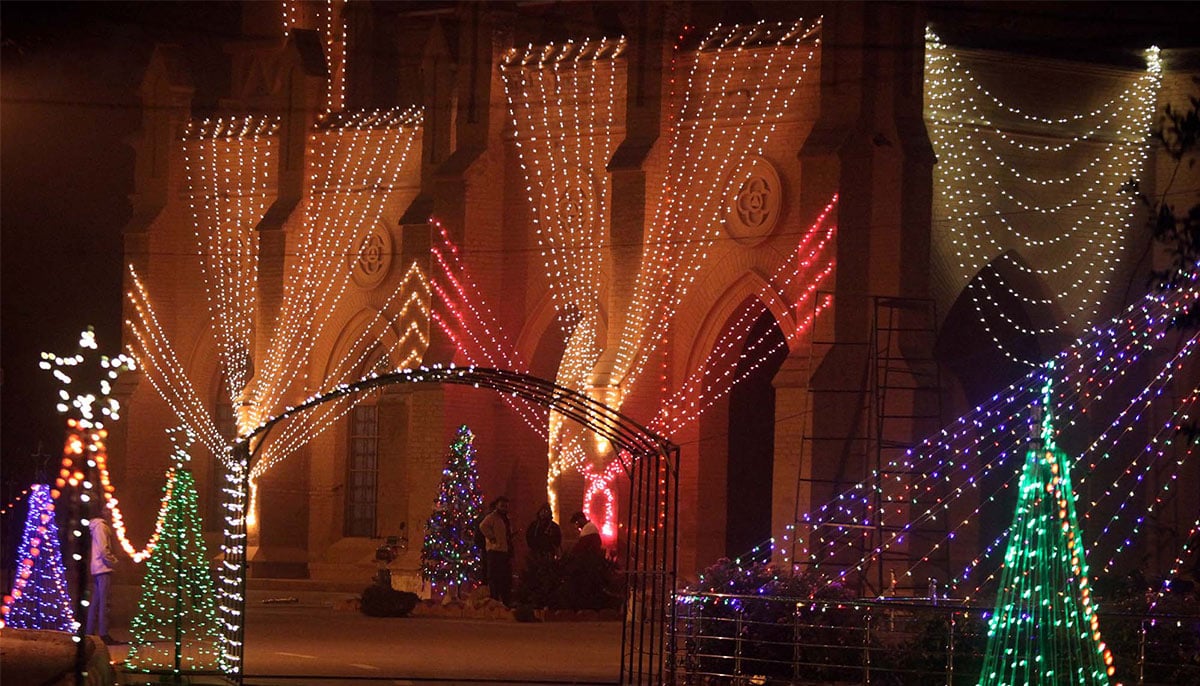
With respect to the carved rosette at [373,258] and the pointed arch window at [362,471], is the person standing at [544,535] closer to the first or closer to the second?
the pointed arch window at [362,471]

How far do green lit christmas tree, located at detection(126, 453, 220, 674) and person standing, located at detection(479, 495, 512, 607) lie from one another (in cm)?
754

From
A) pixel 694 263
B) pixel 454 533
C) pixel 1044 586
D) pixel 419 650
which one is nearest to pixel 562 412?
pixel 1044 586

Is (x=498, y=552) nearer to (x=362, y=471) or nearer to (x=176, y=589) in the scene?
(x=362, y=471)

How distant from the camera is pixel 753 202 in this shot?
29.6 metres

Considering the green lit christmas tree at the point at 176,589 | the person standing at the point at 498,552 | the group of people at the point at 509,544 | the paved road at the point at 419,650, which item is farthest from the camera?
the person standing at the point at 498,552

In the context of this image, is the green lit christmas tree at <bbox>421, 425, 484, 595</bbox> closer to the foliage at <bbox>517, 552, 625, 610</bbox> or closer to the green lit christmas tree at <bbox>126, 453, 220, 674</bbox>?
the foliage at <bbox>517, 552, 625, 610</bbox>

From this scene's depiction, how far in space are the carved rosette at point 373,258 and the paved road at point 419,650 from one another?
866cm

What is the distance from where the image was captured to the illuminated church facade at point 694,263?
90.7 ft

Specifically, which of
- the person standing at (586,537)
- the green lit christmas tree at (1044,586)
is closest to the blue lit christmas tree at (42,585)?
the person standing at (586,537)

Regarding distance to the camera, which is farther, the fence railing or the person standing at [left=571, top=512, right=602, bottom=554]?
the person standing at [left=571, top=512, right=602, bottom=554]

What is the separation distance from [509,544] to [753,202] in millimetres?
6234

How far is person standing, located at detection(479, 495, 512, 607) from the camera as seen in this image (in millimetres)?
27906

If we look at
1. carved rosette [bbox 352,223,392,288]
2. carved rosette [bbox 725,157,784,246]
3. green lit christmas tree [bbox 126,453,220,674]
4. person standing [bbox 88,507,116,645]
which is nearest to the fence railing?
green lit christmas tree [bbox 126,453,220,674]

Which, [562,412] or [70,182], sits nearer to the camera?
[562,412]
